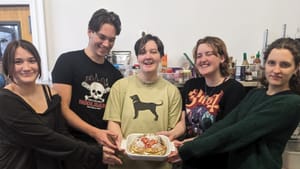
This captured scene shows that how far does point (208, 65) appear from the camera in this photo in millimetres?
1463

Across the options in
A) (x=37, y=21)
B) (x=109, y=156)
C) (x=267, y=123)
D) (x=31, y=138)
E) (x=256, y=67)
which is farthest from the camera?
(x=37, y=21)

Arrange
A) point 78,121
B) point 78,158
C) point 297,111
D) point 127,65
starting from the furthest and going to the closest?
point 127,65 < point 78,121 < point 78,158 < point 297,111

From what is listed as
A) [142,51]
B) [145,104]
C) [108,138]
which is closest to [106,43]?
[142,51]

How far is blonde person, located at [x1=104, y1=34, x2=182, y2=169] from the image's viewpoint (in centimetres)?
148

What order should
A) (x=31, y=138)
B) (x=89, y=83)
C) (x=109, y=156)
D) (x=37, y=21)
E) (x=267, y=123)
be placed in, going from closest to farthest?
(x=267, y=123), (x=31, y=138), (x=109, y=156), (x=89, y=83), (x=37, y=21)

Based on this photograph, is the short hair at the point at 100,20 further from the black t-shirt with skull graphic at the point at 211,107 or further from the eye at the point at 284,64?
the eye at the point at 284,64

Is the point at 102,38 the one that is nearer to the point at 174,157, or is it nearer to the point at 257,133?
the point at 174,157

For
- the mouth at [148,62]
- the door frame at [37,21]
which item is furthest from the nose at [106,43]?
the door frame at [37,21]

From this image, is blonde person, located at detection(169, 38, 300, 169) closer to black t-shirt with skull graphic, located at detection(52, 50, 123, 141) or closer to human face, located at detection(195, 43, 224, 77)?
human face, located at detection(195, 43, 224, 77)

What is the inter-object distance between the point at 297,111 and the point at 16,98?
1.24 metres

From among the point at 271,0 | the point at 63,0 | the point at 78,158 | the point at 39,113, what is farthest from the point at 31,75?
the point at 271,0

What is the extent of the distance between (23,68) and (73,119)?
15.8 inches

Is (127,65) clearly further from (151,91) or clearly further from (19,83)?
(19,83)

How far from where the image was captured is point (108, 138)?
1.47m
